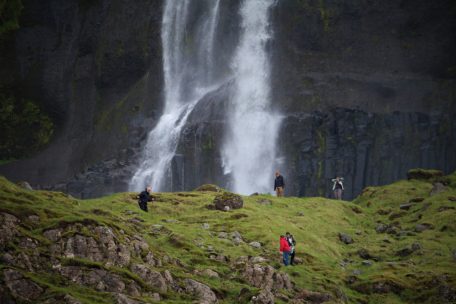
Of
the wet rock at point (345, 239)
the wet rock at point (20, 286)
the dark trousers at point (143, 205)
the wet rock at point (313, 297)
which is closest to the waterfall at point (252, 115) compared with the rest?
the wet rock at point (345, 239)

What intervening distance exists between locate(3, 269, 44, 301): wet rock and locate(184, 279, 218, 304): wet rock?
6741 millimetres

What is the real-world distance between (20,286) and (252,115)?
2641 inches

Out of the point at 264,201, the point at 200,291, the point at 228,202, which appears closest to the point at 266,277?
the point at 200,291

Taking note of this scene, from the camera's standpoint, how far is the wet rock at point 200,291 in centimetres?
2691

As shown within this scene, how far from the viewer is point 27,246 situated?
25.2 meters

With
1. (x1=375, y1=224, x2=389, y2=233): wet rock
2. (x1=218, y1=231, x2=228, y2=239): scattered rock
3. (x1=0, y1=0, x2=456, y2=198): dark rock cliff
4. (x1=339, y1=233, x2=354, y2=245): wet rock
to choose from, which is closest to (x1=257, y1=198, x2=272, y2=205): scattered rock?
(x1=339, y1=233, x2=354, y2=245): wet rock

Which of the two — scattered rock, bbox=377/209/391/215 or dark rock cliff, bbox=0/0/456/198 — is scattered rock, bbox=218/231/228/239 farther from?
dark rock cliff, bbox=0/0/456/198

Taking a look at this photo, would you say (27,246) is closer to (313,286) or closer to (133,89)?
(313,286)

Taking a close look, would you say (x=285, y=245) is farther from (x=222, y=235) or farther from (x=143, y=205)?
(x=143, y=205)

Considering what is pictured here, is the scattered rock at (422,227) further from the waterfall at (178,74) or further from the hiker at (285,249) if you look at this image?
the waterfall at (178,74)

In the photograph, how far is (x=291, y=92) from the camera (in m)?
87.0

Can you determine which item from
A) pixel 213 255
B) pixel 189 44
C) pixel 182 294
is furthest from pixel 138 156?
pixel 182 294

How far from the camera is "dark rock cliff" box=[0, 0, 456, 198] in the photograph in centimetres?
8112

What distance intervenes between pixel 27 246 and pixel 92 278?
9.50 feet
